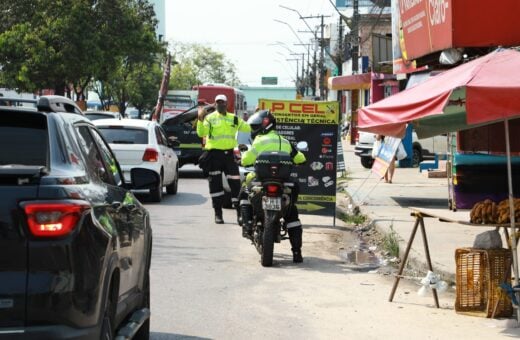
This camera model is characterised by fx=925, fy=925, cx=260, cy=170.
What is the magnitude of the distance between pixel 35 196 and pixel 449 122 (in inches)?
324

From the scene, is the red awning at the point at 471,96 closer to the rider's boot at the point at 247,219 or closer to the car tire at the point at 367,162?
the rider's boot at the point at 247,219

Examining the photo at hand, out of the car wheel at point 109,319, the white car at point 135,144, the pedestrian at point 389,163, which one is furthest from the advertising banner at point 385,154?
the car wheel at point 109,319

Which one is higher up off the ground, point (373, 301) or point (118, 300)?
point (118, 300)

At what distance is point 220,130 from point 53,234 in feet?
36.4

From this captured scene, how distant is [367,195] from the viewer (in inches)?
827

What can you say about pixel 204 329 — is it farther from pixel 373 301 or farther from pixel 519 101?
pixel 519 101

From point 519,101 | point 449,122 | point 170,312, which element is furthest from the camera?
point 449,122

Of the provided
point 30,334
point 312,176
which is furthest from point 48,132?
point 312,176

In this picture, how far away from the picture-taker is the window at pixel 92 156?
18.2 feet

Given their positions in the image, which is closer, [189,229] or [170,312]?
[170,312]

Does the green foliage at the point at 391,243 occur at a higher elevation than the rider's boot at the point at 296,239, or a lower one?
lower

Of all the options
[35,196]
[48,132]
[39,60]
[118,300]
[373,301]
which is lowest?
[373,301]

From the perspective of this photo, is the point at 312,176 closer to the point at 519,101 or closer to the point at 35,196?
the point at 519,101

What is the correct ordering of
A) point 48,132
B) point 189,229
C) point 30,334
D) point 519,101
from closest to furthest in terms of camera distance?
point 30,334, point 48,132, point 519,101, point 189,229
